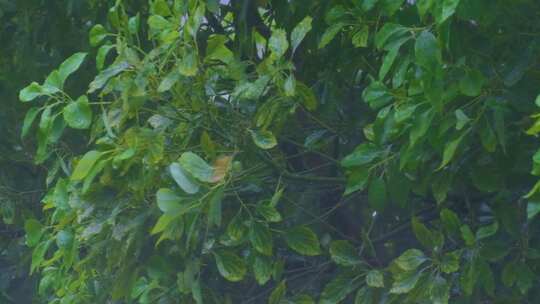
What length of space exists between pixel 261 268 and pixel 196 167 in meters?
0.52

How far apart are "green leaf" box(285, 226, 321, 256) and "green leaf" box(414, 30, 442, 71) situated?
3.17ft

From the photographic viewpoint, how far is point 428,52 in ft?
10.3

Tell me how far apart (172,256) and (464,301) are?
3.33ft

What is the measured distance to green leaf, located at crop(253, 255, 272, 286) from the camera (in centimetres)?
388

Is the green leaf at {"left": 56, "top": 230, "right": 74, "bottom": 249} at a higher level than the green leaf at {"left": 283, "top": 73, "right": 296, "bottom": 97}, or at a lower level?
lower

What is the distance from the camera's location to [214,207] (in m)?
3.57

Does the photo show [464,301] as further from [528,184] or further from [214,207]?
[214,207]

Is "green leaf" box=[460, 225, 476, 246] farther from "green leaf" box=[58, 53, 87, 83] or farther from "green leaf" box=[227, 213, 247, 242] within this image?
"green leaf" box=[58, 53, 87, 83]

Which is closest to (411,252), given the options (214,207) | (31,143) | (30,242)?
(214,207)

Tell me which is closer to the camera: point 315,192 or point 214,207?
point 214,207

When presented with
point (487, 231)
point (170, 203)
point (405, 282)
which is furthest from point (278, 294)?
point (487, 231)

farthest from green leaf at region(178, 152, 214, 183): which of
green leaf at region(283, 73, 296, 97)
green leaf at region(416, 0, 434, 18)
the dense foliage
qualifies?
green leaf at region(416, 0, 434, 18)

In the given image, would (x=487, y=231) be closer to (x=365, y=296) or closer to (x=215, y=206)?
(x=365, y=296)

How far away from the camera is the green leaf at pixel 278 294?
13.2 feet
